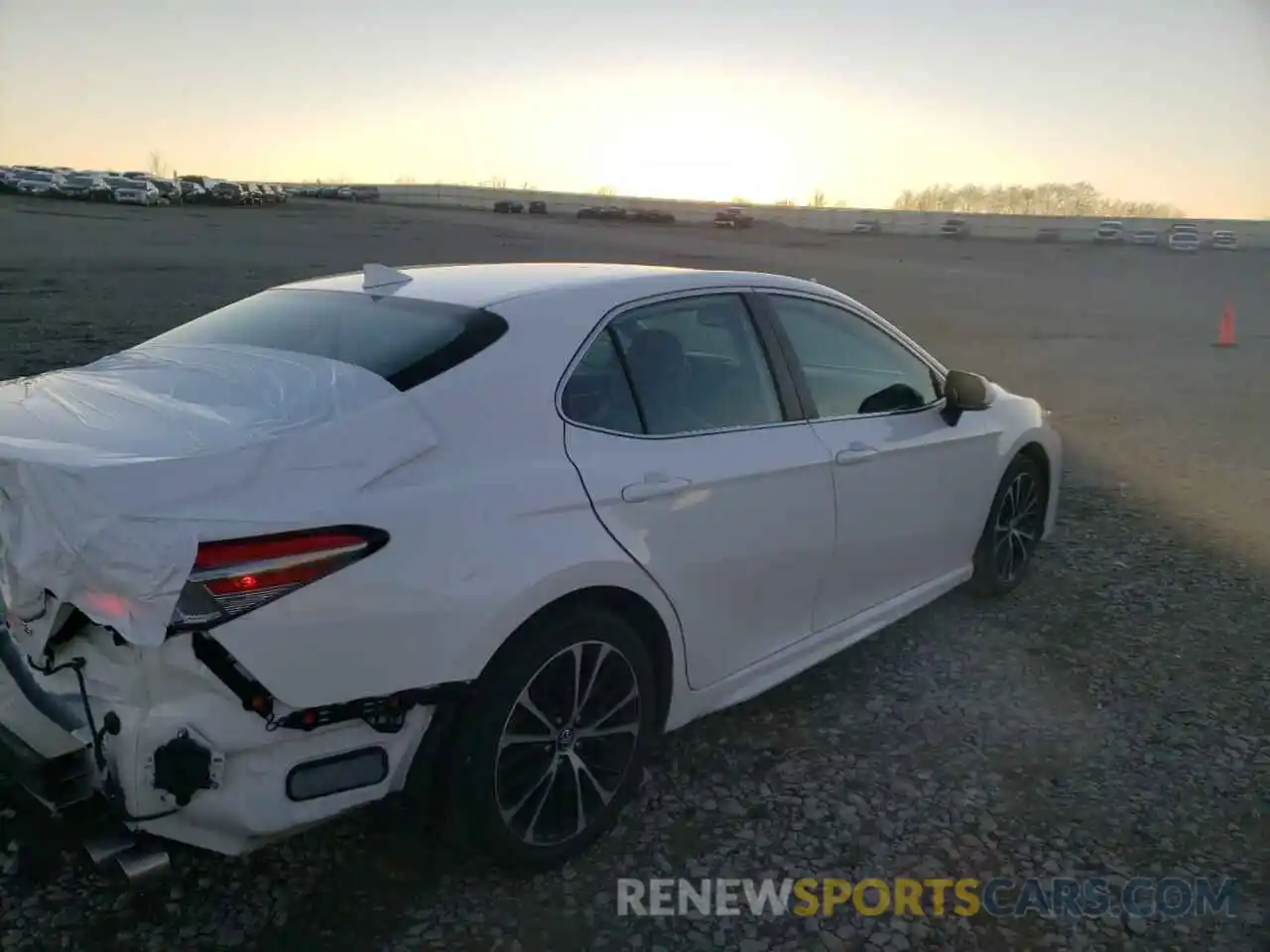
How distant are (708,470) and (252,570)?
1456 mm

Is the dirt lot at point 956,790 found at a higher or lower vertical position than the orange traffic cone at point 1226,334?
lower

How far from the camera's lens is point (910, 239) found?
5622 centimetres

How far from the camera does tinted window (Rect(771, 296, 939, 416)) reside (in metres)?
3.85

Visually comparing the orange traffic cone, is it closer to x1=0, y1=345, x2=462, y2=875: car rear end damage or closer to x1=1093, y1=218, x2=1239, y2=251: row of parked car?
x1=0, y1=345, x2=462, y2=875: car rear end damage

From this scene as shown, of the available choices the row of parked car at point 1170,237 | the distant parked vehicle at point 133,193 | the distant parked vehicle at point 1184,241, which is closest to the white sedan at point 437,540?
the distant parked vehicle at point 1184,241

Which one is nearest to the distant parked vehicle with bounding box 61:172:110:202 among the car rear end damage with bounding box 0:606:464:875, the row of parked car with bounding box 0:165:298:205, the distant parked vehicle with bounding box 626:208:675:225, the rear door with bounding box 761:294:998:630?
the row of parked car with bounding box 0:165:298:205

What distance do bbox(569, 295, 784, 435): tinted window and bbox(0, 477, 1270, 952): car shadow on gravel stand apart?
1236mm

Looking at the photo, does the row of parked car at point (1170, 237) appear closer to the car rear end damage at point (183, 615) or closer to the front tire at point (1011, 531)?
the front tire at point (1011, 531)

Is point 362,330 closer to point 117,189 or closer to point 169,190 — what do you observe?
point 117,189

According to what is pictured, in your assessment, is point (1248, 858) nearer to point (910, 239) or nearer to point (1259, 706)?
point (1259, 706)

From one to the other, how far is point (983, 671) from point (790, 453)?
159 centimetres

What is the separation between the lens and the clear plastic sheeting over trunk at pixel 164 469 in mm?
2176

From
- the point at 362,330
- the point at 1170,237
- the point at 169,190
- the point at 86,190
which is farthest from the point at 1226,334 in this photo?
the point at 169,190

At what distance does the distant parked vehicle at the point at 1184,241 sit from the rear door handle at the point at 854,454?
52.2m
